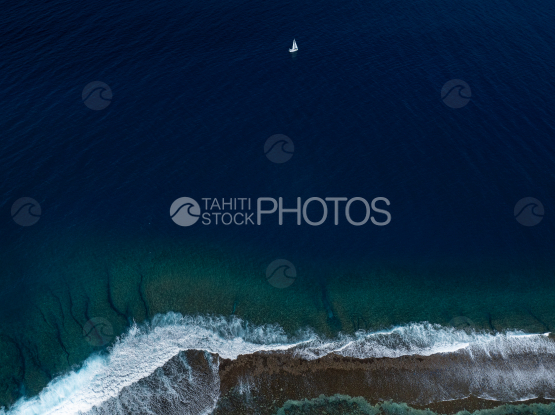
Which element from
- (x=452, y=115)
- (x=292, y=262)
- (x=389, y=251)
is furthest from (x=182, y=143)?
(x=452, y=115)
